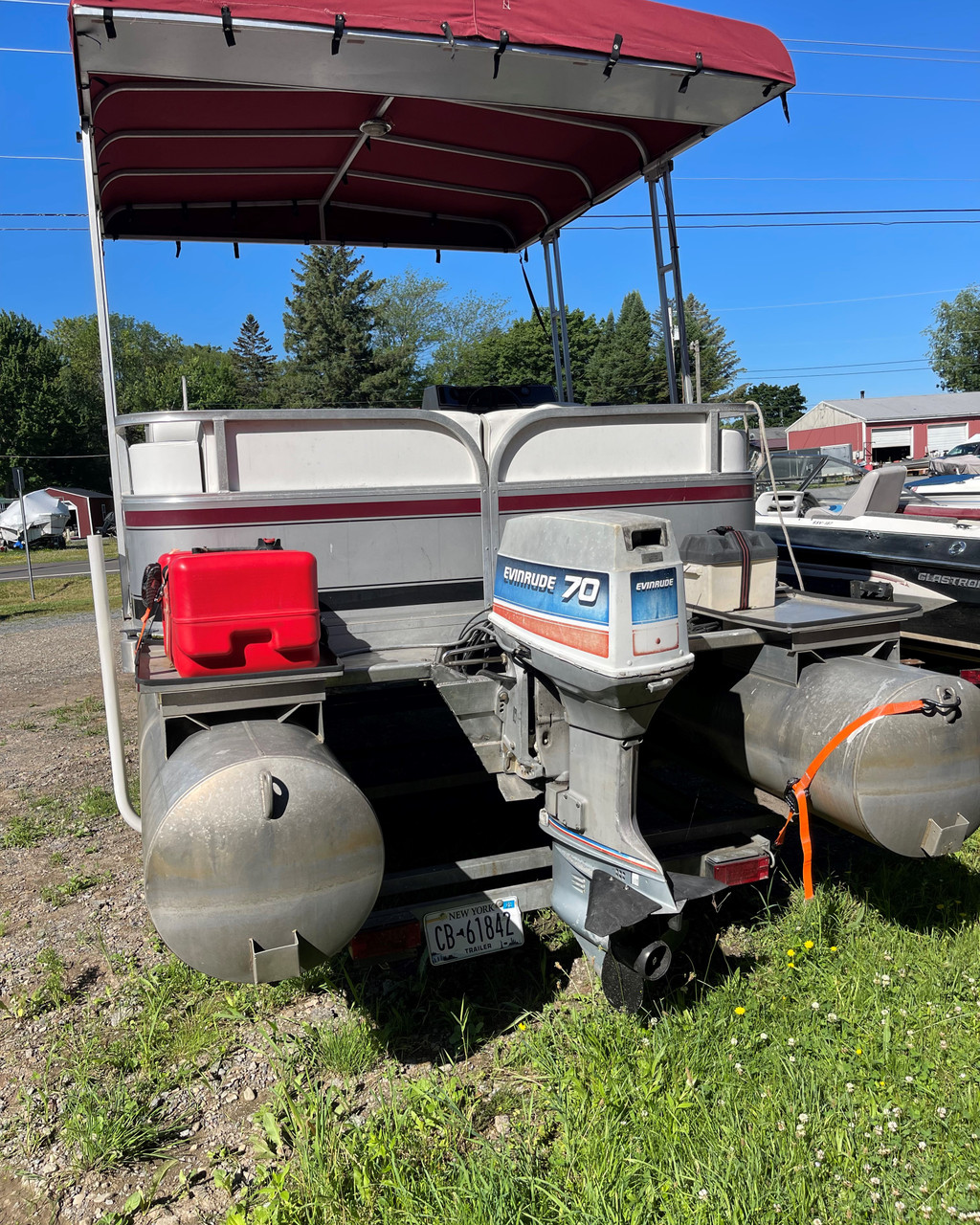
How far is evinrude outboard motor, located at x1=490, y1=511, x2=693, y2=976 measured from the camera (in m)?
2.67

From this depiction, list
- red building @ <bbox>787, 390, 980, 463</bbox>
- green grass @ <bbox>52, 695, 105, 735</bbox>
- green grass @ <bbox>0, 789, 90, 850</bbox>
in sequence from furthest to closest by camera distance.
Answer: red building @ <bbox>787, 390, 980, 463</bbox> < green grass @ <bbox>52, 695, 105, 735</bbox> < green grass @ <bbox>0, 789, 90, 850</bbox>

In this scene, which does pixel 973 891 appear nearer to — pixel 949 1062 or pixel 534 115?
pixel 949 1062

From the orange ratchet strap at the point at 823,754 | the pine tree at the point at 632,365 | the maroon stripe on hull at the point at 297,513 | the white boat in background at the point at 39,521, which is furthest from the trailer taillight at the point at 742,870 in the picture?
the pine tree at the point at 632,365

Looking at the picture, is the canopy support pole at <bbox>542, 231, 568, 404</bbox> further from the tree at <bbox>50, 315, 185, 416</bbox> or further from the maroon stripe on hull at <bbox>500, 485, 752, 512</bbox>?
the tree at <bbox>50, 315, 185, 416</bbox>

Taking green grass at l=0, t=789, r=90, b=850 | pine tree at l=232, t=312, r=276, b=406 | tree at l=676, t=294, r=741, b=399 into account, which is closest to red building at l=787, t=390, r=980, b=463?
tree at l=676, t=294, r=741, b=399

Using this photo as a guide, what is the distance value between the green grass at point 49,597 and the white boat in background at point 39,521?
514 inches

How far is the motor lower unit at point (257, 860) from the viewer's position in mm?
2215

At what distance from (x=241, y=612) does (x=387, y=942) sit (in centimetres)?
117

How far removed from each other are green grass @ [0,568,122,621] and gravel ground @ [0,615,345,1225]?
25.6 feet

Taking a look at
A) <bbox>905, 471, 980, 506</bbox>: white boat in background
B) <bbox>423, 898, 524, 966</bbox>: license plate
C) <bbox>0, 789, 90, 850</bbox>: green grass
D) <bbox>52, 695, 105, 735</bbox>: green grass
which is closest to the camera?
<bbox>423, 898, 524, 966</bbox>: license plate

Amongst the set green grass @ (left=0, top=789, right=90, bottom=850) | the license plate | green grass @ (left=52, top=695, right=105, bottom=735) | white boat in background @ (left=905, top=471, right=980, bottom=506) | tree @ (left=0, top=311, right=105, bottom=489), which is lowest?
green grass @ (left=0, top=789, right=90, bottom=850)

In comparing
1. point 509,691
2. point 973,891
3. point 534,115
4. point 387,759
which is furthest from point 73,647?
point 973,891

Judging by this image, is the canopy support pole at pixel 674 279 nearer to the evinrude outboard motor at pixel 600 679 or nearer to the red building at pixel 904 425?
the evinrude outboard motor at pixel 600 679

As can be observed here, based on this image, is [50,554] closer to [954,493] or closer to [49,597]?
[49,597]
